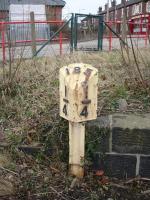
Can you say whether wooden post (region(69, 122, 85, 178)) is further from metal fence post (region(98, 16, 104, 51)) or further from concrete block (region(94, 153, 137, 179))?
metal fence post (region(98, 16, 104, 51))

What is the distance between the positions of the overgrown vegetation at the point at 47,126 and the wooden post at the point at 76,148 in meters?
0.10

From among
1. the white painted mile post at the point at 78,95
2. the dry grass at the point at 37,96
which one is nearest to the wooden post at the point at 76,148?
the white painted mile post at the point at 78,95

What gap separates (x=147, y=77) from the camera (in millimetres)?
4102

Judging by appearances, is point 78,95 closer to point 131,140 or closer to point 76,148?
point 76,148

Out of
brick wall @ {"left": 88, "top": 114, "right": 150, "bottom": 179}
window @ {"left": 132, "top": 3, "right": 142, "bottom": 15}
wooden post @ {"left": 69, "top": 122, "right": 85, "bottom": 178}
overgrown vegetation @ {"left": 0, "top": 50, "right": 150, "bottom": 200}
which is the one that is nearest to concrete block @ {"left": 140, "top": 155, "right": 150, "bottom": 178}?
brick wall @ {"left": 88, "top": 114, "right": 150, "bottom": 179}

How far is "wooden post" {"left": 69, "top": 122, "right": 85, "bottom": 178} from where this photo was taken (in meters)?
2.85

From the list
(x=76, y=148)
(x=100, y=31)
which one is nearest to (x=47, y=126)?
(x=76, y=148)

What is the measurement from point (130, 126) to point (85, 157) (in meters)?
0.50

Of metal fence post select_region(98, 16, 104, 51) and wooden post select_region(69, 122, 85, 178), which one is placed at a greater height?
metal fence post select_region(98, 16, 104, 51)

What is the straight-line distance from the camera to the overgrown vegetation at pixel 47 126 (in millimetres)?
2975

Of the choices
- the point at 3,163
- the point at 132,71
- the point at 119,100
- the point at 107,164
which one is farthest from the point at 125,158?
the point at 132,71

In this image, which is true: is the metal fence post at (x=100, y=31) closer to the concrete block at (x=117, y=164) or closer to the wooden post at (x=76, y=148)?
the concrete block at (x=117, y=164)

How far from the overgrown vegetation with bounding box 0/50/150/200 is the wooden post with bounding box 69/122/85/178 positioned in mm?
102

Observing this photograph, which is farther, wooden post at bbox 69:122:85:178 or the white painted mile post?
wooden post at bbox 69:122:85:178
